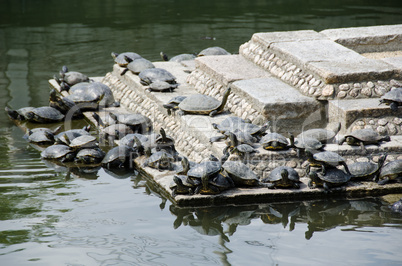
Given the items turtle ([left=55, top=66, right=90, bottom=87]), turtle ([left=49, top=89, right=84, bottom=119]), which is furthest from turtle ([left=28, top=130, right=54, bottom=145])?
turtle ([left=55, top=66, right=90, bottom=87])

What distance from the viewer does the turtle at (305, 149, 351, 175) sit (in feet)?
22.3

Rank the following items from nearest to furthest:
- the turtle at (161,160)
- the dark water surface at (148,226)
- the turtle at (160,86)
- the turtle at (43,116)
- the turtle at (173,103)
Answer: the dark water surface at (148,226), the turtle at (161,160), the turtle at (173,103), the turtle at (43,116), the turtle at (160,86)

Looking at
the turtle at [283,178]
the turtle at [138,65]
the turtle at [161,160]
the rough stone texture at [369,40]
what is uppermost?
the rough stone texture at [369,40]

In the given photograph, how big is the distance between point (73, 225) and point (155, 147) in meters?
2.11

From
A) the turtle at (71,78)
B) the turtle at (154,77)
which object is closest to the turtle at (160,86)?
the turtle at (154,77)

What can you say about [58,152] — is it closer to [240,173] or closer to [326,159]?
[240,173]

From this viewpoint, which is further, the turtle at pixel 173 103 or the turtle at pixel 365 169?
the turtle at pixel 173 103

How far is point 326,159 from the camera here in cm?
680

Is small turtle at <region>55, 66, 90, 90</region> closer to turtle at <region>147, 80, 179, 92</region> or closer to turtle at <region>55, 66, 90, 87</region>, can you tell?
turtle at <region>55, 66, 90, 87</region>

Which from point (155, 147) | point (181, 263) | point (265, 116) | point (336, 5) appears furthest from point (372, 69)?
point (336, 5)

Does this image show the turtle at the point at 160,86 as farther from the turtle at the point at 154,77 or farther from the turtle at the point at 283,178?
the turtle at the point at 283,178

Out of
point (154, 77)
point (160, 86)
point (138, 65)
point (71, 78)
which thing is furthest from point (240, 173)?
point (71, 78)

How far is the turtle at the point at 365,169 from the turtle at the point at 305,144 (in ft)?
1.49

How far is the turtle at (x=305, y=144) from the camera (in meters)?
7.05
